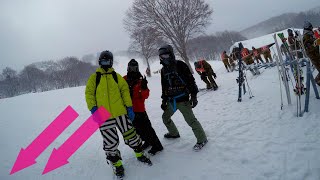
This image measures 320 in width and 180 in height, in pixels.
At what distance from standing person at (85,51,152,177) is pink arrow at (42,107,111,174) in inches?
3.9

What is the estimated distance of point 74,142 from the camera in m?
6.89

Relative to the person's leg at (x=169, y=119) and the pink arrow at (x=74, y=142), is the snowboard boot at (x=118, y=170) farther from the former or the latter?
the person's leg at (x=169, y=119)

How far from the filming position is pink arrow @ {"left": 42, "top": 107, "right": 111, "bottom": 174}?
3.90m

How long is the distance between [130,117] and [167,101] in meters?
0.98

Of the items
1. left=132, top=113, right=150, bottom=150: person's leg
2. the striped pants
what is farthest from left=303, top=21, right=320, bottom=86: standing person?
the striped pants

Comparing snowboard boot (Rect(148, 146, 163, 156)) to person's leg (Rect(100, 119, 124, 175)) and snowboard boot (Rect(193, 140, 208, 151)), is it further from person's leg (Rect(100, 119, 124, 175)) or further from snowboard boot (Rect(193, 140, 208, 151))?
person's leg (Rect(100, 119, 124, 175))

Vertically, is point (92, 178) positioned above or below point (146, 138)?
below

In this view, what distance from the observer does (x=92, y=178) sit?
4344 mm

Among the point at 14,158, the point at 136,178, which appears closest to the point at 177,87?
the point at 136,178

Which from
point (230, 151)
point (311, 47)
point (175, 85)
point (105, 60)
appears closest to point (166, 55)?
point (175, 85)

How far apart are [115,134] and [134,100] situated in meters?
0.86

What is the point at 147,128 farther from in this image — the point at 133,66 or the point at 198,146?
the point at 133,66

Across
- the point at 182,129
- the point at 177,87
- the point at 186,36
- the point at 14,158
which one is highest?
the point at 186,36

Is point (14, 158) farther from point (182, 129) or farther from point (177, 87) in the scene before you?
point (177, 87)
